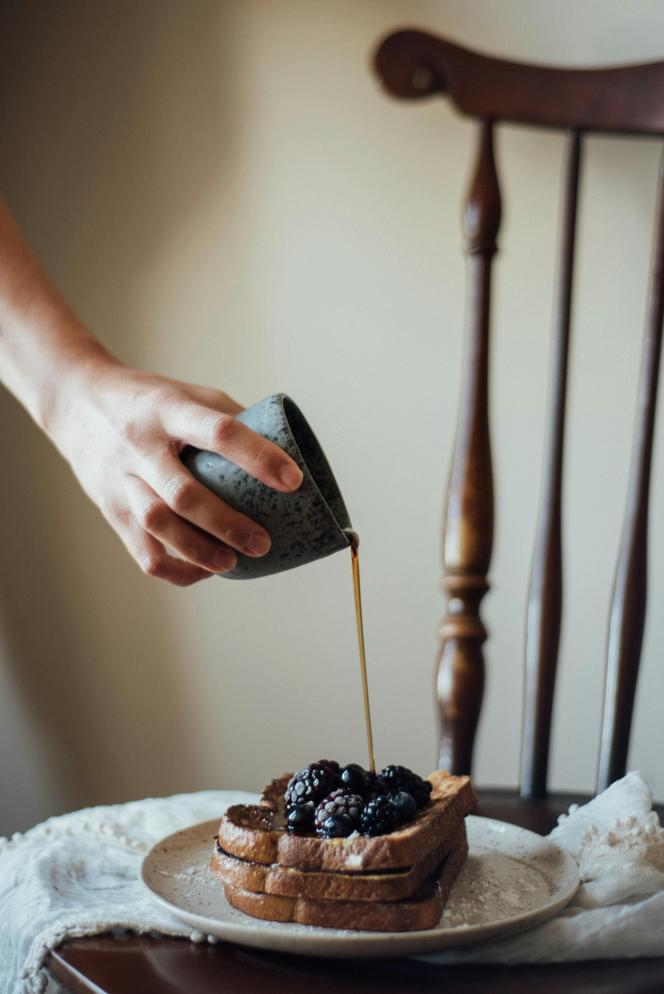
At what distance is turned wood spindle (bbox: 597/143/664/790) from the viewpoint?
3.06 feet

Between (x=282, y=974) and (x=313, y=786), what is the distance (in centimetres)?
14

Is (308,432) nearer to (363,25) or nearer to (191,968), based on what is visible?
(191,968)

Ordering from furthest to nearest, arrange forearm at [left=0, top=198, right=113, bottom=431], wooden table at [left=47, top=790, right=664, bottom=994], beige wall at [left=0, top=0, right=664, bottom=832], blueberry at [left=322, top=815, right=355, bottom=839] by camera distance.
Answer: beige wall at [left=0, top=0, right=664, bottom=832]
forearm at [left=0, top=198, right=113, bottom=431]
blueberry at [left=322, top=815, right=355, bottom=839]
wooden table at [left=47, top=790, right=664, bottom=994]

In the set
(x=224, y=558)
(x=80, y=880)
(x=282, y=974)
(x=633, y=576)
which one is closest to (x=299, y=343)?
(x=633, y=576)

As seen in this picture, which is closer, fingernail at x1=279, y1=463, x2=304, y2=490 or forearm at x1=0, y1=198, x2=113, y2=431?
fingernail at x1=279, y1=463, x2=304, y2=490

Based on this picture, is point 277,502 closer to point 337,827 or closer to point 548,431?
point 337,827

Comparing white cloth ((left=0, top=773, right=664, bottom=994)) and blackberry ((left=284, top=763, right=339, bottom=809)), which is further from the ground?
blackberry ((left=284, top=763, right=339, bottom=809))

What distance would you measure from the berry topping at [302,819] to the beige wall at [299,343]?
63 centimetres

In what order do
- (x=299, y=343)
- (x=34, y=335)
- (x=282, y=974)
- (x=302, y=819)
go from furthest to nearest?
(x=299, y=343)
(x=34, y=335)
(x=302, y=819)
(x=282, y=974)

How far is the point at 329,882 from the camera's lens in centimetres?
59

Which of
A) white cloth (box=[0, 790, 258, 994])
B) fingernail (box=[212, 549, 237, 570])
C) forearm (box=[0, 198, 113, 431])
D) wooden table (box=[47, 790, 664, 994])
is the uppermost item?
forearm (box=[0, 198, 113, 431])

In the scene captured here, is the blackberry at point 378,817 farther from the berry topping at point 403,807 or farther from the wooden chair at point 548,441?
the wooden chair at point 548,441

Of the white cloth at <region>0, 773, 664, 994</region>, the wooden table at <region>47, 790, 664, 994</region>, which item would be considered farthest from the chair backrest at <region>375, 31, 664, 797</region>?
the wooden table at <region>47, 790, 664, 994</region>

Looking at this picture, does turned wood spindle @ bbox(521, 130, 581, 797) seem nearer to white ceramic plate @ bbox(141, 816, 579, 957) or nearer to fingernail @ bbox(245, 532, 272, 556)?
white ceramic plate @ bbox(141, 816, 579, 957)
